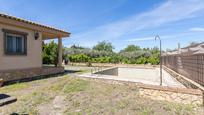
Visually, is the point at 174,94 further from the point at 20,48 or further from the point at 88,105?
the point at 20,48

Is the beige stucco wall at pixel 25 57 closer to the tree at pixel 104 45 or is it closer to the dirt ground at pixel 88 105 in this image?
the dirt ground at pixel 88 105

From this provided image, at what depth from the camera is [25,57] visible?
11.0 m

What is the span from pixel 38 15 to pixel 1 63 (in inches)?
380

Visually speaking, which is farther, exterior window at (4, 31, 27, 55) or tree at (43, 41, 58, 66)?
tree at (43, 41, 58, 66)

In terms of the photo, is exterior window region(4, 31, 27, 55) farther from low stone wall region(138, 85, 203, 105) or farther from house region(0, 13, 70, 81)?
low stone wall region(138, 85, 203, 105)

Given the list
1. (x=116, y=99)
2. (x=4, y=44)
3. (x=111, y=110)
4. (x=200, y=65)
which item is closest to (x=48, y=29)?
(x=4, y=44)

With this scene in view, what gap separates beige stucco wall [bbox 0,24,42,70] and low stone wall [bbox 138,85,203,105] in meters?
8.19

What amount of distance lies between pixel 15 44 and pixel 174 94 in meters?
9.85

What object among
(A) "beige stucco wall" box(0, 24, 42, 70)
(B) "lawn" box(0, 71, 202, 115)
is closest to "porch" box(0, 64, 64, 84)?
(A) "beige stucco wall" box(0, 24, 42, 70)

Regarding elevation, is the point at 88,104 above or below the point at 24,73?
below

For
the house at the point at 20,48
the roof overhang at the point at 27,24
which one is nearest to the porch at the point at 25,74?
the house at the point at 20,48

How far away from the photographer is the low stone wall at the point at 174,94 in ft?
18.4

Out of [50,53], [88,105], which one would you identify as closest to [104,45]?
[50,53]

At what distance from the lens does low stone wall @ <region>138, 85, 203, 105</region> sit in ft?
18.4
